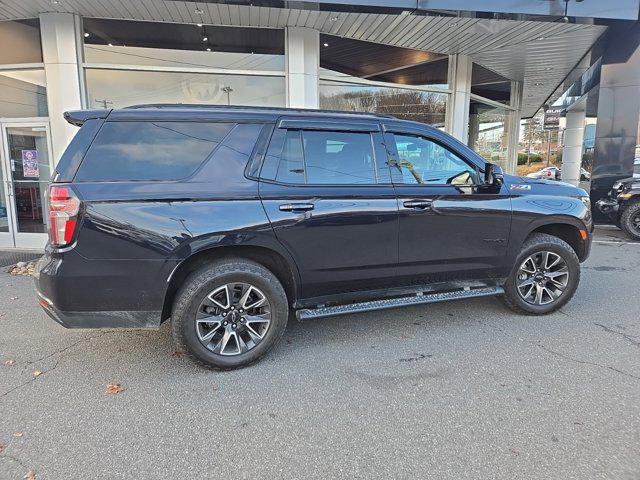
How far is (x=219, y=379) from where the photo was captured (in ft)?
10.3

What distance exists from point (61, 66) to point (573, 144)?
2223 centimetres

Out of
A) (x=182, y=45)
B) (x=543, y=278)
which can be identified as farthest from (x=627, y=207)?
(x=182, y=45)

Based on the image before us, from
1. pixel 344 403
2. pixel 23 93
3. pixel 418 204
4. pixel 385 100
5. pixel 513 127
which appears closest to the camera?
pixel 344 403

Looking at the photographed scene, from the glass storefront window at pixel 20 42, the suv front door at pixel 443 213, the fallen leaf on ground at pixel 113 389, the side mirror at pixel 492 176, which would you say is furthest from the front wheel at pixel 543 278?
the glass storefront window at pixel 20 42

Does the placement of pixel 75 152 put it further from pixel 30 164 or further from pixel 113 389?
pixel 30 164

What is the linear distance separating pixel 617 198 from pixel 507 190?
21.5ft

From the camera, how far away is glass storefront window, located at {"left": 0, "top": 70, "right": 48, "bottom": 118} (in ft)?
24.7

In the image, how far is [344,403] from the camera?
2816 millimetres

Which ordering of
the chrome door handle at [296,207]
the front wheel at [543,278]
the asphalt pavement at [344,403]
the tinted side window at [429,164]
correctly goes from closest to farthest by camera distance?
1. the asphalt pavement at [344,403]
2. the chrome door handle at [296,207]
3. the tinted side window at [429,164]
4. the front wheel at [543,278]

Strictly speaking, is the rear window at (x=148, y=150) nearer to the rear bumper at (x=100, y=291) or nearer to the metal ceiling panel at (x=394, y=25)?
the rear bumper at (x=100, y=291)

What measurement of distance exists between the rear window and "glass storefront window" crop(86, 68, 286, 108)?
512 centimetres

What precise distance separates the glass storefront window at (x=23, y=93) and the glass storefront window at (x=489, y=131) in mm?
10334

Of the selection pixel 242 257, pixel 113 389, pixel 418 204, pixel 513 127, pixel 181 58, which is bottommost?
pixel 113 389

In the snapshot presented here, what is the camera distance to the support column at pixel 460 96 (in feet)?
33.6
